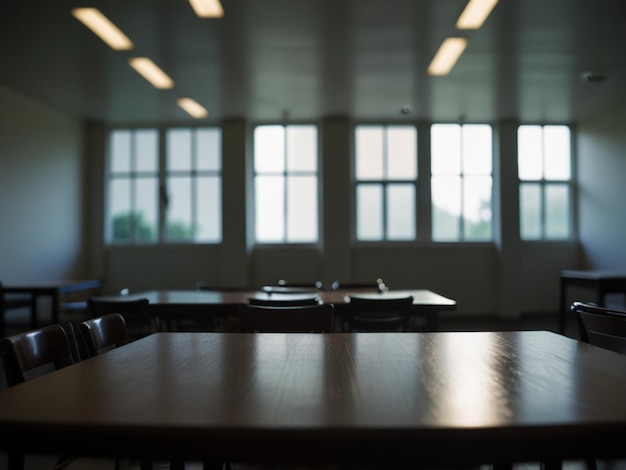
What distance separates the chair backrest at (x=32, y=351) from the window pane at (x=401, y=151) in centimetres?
795

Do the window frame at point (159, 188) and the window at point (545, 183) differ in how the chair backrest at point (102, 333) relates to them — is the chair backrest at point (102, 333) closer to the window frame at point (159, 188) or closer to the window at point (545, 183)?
the window frame at point (159, 188)

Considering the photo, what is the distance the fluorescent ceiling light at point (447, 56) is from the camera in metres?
5.71

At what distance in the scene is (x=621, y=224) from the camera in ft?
27.2

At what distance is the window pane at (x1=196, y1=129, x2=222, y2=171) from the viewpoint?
9367 mm

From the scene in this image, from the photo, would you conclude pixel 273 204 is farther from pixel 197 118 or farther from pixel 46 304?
pixel 46 304

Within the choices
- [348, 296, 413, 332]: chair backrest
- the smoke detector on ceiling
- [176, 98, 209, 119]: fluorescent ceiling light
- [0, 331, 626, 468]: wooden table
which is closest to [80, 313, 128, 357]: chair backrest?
[0, 331, 626, 468]: wooden table

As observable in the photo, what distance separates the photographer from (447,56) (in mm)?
6102

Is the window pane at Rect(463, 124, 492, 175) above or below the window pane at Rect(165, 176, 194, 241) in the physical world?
above

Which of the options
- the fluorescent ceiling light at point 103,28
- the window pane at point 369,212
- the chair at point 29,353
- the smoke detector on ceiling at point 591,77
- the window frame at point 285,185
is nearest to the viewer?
the chair at point 29,353

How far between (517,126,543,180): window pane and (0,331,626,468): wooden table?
8523mm

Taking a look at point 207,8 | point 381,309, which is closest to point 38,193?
point 207,8

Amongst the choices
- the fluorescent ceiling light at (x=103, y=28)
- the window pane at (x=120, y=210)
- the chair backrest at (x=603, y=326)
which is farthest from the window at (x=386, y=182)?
the chair backrest at (x=603, y=326)

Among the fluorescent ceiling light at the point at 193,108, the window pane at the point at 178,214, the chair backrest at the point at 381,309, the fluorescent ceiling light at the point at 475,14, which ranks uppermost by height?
the fluorescent ceiling light at the point at 475,14

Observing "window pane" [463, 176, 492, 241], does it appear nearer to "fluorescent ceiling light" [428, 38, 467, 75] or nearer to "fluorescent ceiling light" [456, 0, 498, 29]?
"fluorescent ceiling light" [428, 38, 467, 75]
